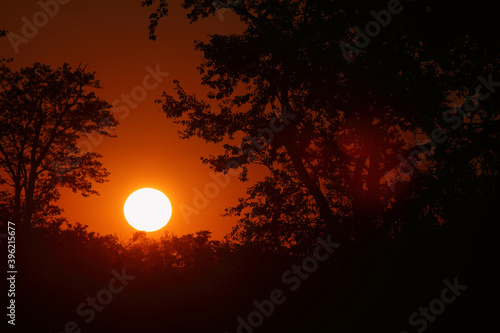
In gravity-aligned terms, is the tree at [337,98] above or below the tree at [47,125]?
below

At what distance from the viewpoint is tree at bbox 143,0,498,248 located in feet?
45.5

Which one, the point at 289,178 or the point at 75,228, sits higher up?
the point at 75,228

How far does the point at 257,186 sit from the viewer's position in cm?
2206

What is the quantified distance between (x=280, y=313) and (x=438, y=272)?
6.36 m

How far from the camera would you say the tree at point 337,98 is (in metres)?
13.9

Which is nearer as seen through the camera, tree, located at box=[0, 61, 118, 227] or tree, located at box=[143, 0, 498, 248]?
tree, located at box=[143, 0, 498, 248]

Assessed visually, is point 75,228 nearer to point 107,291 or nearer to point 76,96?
point 76,96

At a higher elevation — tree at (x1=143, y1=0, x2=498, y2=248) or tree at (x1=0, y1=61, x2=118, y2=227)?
tree at (x1=0, y1=61, x2=118, y2=227)

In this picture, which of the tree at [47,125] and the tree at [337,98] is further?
the tree at [47,125]

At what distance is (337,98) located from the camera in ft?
55.7

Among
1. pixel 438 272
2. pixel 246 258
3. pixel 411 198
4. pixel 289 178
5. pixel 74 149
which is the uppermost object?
pixel 74 149

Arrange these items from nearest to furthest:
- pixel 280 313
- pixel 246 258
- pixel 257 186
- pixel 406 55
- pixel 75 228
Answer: pixel 406 55 < pixel 280 313 < pixel 246 258 < pixel 257 186 < pixel 75 228

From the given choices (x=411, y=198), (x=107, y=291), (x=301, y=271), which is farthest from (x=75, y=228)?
(x=411, y=198)

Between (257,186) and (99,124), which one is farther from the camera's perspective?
(99,124)
